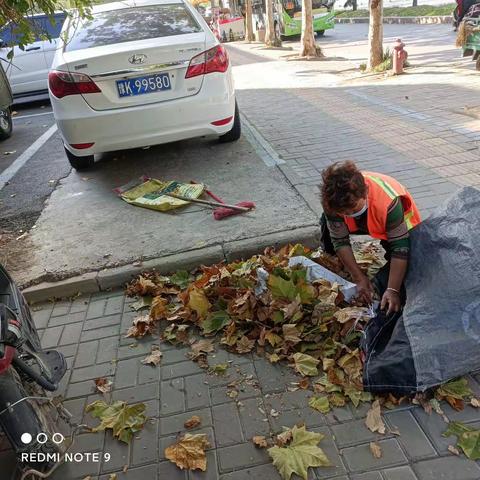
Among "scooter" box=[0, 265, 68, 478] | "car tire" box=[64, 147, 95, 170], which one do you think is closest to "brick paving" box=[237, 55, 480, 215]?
"car tire" box=[64, 147, 95, 170]

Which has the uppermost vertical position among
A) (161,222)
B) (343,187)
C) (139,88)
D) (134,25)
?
(134,25)

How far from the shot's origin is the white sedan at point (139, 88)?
4.27m


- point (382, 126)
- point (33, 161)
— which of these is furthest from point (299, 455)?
point (33, 161)

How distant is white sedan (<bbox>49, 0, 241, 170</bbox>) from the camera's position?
427 centimetres

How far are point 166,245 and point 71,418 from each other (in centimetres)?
155

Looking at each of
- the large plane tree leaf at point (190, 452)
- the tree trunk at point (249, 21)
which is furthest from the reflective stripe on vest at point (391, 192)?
the tree trunk at point (249, 21)

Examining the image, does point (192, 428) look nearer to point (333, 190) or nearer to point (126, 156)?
point (333, 190)

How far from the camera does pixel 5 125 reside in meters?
7.73

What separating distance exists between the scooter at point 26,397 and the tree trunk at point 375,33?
9.78 meters

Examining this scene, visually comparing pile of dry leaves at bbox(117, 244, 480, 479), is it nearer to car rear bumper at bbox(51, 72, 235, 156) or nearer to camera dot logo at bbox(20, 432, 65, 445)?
camera dot logo at bbox(20, 432, 65, 445)

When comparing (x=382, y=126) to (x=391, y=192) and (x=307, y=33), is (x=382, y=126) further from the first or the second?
(x=307, y=33)

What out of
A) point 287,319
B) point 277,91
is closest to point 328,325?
point 287,319

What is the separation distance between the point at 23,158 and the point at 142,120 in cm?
305

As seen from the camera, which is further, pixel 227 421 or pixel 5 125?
pixel 5 125
